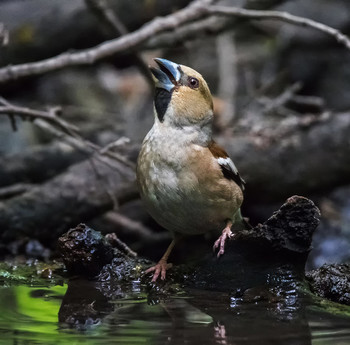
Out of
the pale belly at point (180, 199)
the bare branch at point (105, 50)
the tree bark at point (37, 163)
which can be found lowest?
the pale belly at point (180, 199)

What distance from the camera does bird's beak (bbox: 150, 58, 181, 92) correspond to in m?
4.59

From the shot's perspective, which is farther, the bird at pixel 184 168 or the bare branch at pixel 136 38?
the bare branch at pixel 136 38

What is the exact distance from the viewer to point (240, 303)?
12.6ft

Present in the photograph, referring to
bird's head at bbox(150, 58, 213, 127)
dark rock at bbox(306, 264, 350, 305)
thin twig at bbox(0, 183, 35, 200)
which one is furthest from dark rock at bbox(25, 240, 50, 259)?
dark rock at bbox(306, 264, 350, 305)

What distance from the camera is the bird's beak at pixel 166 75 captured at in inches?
181

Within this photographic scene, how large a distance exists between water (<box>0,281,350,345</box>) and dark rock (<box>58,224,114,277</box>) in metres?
0.13

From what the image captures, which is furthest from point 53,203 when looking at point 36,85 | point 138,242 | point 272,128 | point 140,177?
point 36,85

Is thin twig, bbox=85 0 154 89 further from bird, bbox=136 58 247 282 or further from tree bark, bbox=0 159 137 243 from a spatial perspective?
bird, bbox=136 58 247 282

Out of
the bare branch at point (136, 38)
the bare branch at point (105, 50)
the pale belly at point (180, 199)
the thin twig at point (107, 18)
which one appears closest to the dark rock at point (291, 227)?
the pale belly at point (180, 199)

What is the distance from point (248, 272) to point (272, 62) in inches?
325

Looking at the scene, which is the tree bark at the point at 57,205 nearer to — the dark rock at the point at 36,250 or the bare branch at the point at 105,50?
the dark rock at the point at 36,250

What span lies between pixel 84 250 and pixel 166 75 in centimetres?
130

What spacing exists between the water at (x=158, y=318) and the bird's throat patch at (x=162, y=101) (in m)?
1.18

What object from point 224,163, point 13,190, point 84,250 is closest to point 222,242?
point 224,163
